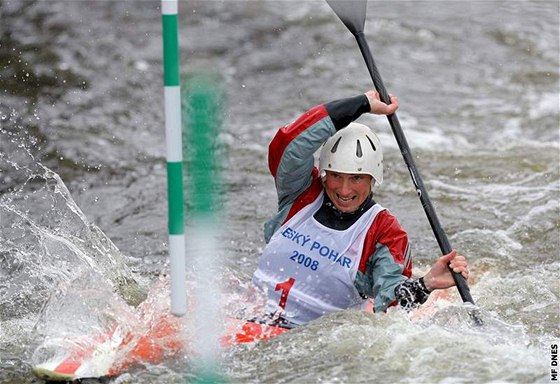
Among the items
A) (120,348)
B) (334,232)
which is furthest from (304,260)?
(120,348)

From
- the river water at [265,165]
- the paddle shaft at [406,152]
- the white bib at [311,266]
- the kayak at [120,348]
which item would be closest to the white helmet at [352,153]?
the paddle shaft at [406,152]

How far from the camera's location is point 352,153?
480cm

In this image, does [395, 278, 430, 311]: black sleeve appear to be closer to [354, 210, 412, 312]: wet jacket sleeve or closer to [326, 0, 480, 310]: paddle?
[354, 210, 412, 312]: wet jacket sleeve

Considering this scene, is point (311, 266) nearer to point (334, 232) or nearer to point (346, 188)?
point (334, 232)

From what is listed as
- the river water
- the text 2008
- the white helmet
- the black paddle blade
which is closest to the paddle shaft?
the white helmet

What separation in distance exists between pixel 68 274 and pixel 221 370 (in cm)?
118

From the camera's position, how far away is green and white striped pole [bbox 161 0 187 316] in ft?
12.5

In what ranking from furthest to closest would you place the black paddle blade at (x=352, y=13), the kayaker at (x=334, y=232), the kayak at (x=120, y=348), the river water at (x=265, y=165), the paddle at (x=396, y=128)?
the black paddle blade at (x=352, y=13)
the paddle at (x=396, y=128)
the kayaker at (x=334, y=232)
the river water at (x=265, y=165)
the kayak at (x=120, y=348)

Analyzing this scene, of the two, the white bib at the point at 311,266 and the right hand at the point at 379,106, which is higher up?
the right hand at the point at 379,106

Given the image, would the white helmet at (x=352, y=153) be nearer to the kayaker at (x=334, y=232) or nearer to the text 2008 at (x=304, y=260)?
the kayaker at (x=334, y=232)

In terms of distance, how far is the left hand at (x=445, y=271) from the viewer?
470 cm

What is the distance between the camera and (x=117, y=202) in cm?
812

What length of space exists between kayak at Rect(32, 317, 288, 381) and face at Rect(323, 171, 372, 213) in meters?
0.67

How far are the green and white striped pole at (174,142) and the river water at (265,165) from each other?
2.82ft
